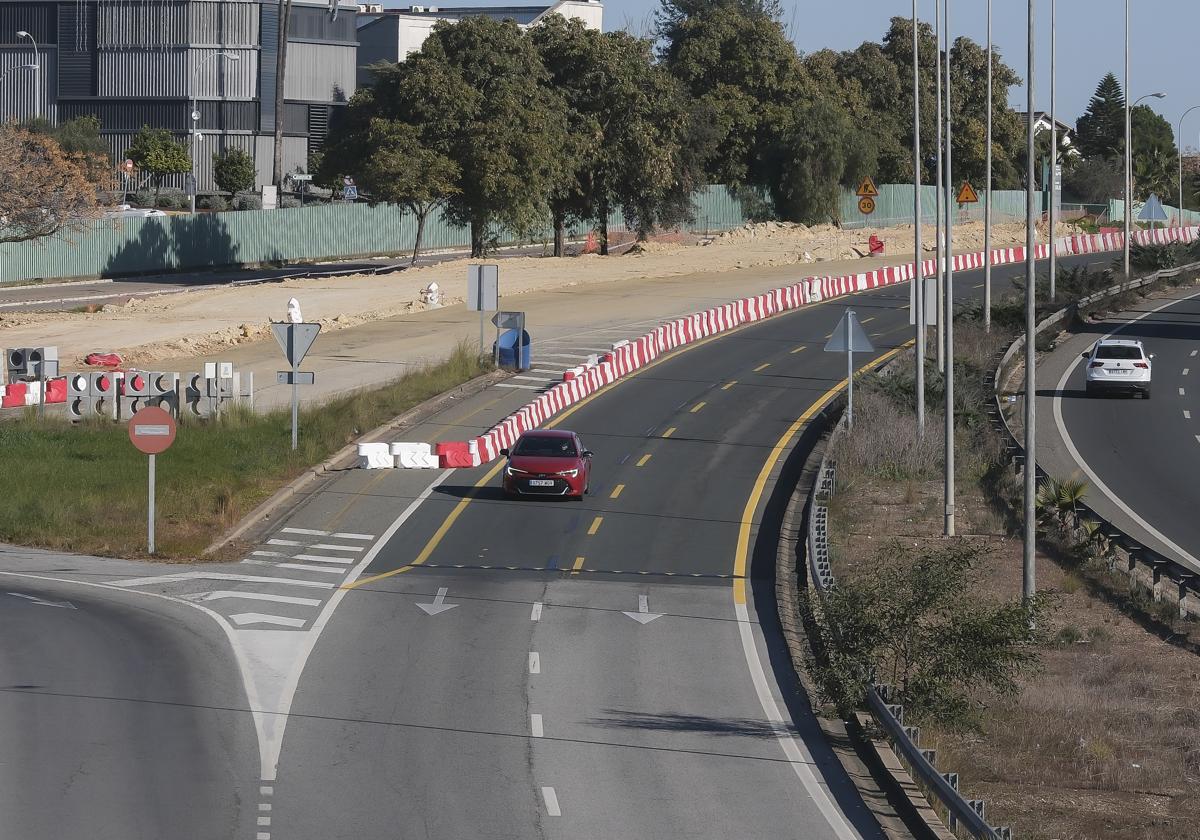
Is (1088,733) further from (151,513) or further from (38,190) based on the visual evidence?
(38,190)

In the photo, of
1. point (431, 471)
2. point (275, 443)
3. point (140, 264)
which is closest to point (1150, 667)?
point (431, 471)

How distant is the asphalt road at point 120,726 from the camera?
14.6 m

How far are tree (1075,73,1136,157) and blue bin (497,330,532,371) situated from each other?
128424mm

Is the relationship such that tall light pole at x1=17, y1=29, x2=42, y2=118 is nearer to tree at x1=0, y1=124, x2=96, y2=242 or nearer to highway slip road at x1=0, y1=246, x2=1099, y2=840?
tree at x1=0, y1=124, x2=96, y2=242

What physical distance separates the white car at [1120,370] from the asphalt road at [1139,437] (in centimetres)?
44

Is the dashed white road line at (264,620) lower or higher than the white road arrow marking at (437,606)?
lower

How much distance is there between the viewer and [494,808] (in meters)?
15.2

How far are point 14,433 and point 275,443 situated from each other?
6783mm

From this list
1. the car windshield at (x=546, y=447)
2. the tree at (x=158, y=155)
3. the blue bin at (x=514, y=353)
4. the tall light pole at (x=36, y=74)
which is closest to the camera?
the car windshield at (x=546, y=447)

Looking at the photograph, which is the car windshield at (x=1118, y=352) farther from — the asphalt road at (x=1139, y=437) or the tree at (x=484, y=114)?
the tree at (x=484, y=114)

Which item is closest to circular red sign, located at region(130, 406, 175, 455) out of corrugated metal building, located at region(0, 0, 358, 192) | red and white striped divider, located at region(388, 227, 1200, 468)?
red and white striped divider, located at region(388, 227, 1200, 468)

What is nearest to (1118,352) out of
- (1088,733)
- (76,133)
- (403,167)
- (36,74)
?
(1088,733)

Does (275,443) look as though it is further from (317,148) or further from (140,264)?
(317,148)

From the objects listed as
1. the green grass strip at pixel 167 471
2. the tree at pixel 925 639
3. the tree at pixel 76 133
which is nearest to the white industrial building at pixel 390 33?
the tree at pixel 76 133
